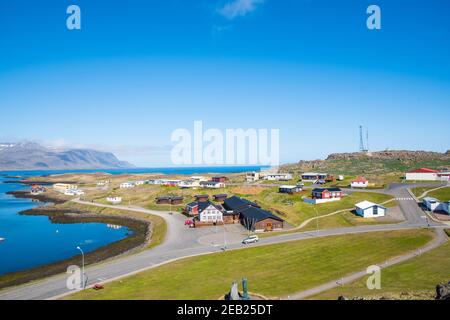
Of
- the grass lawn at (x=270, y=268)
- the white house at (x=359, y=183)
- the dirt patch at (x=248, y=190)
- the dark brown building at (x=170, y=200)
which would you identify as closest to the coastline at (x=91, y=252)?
the dark brown building at (x=170, y=200)

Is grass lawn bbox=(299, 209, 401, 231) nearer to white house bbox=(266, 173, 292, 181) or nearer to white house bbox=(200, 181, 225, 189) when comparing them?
white house bbox=(200, 181, 225, 189)

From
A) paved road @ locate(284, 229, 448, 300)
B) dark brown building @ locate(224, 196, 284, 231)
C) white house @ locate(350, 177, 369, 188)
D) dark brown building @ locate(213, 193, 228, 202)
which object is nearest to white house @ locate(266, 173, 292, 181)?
white house @ locate(350, 177, 369, 188)

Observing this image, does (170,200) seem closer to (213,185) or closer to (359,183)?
(213,185)

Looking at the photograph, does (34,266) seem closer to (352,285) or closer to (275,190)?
(352,285)

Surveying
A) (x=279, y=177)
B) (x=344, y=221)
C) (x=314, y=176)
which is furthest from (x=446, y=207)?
(x=279, y=177)

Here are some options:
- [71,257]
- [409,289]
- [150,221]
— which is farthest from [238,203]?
[409,289]

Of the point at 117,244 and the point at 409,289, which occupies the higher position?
the point at 409,289
